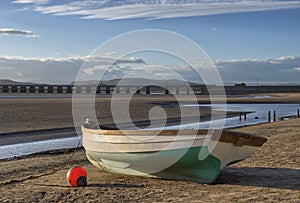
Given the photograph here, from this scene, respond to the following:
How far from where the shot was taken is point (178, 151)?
9.44 meters

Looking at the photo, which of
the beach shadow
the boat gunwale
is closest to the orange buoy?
the boat gunwale

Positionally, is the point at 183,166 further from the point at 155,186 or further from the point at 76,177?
the point at 76,177

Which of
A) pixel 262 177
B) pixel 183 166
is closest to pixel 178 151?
pixel 183 166

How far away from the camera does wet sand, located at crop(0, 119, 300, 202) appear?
8594mm

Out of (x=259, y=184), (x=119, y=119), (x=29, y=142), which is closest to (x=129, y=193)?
(x=259, y=184)

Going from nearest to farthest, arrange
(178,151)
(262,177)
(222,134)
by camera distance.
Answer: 1. (222,134)
2. (178,151)
3. (262,177)

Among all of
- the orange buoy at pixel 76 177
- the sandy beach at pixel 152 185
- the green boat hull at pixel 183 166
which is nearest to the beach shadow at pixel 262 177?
the sandy beach at pixel 152 185

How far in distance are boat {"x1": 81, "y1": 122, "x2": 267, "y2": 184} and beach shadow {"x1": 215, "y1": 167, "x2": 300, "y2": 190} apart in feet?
1.75

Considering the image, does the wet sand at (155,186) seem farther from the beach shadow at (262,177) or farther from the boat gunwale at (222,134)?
the boat gunwale at (222,134)

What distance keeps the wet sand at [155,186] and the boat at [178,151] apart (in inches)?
9.5

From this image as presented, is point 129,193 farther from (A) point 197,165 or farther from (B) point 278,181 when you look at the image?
(B) point 278,181

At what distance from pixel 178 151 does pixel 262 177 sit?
2189 mm

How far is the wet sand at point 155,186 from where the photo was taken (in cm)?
859

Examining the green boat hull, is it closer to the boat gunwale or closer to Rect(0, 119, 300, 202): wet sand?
Rect(0, 119, 300, 202): wet sand
